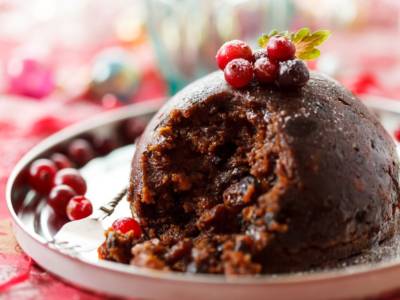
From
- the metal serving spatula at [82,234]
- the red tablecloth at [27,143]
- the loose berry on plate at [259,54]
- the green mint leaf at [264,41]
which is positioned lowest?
the red tablecloth at [27,143]

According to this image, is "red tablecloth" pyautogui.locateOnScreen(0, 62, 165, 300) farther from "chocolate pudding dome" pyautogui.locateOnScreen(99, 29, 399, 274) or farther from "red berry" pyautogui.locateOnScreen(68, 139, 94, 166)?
"red berry" pyautogui.locateOnScreen(68, 139, 94, 166)

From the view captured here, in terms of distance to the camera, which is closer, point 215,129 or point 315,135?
point 315,135

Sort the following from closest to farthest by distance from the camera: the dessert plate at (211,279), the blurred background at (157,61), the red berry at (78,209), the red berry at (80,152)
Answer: the dessert plate at (211,279)
the red berry at (78,209)
the red berry at (80,152)
the blurred background at (157,61)

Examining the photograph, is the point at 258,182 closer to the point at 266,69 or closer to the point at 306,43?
the point at 266,69

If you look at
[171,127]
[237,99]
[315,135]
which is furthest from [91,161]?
[315,135]

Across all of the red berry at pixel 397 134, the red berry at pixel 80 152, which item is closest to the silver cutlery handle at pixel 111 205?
the red berry at pixel 80 152

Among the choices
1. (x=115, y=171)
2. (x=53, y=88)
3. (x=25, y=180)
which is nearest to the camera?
(x=25, y=180)

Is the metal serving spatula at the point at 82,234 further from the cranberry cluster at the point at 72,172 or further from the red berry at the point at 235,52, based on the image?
the red berry at the point at 235,52

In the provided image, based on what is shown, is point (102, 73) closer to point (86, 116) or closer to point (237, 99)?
point (86, 116)
